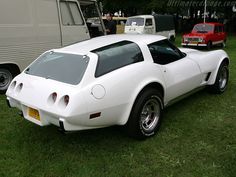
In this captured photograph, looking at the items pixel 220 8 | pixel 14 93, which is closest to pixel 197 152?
pixel 14 93

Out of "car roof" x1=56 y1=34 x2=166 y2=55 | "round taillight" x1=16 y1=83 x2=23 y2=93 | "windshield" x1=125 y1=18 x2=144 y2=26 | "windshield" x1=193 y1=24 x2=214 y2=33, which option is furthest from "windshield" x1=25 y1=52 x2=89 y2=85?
"windshield" x1=125 y1=18 x2=144 y2=26

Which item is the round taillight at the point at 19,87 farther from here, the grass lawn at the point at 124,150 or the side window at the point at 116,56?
the side window at the point at 116,56

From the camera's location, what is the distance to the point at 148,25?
1948 centimetres

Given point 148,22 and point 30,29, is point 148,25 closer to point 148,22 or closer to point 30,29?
point 148,22

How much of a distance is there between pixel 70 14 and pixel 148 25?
41.6 feet

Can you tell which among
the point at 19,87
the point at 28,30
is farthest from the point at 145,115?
the point at 28,30

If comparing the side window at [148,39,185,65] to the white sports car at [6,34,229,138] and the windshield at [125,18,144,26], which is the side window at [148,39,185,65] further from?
the windshield at [125,18,144,26]

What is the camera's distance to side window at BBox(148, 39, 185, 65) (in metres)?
4.50

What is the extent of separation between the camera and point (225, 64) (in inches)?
242

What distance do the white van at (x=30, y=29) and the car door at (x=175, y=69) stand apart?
3.29 meters

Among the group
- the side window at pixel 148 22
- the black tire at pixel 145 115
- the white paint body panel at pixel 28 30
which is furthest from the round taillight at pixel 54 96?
the side window at pixel 148 22

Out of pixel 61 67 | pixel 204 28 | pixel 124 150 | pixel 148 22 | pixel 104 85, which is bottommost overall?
pixel 204 28

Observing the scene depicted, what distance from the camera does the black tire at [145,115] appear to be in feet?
12.6

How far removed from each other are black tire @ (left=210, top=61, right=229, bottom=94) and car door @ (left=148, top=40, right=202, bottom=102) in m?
0.77
